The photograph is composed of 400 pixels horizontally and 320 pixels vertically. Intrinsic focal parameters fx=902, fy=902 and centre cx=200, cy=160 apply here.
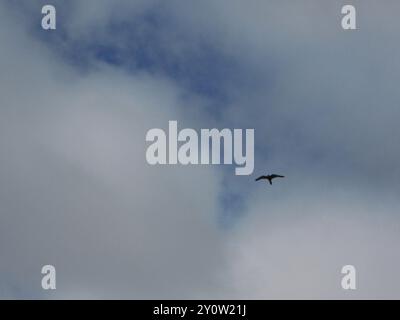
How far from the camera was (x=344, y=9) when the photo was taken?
184625mm

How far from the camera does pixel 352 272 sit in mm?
184250

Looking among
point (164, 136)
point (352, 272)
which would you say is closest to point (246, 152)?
point (164, 136)
